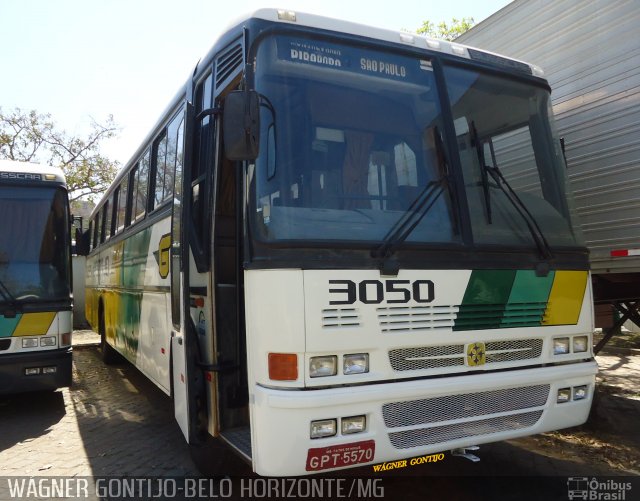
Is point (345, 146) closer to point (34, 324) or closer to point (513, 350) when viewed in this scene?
point (513, 350)

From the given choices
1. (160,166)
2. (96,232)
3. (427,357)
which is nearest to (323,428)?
(427,357)

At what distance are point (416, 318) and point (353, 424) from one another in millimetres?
738

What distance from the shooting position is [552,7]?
19.9ft

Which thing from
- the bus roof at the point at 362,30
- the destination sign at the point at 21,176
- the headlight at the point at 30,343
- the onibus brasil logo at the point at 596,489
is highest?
the bus roof at the point at 362,30

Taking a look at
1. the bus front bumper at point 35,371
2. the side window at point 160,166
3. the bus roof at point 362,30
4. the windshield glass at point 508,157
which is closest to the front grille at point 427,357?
the windshield glass at point 508,157

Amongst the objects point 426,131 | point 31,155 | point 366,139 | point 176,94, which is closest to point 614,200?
point 426,131

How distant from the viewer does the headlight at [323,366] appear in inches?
128

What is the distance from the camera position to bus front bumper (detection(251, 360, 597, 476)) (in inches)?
125

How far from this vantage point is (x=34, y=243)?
278 inches

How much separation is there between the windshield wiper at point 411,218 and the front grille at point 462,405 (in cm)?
82

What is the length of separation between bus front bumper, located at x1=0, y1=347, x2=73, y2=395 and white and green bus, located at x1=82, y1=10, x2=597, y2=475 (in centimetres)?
314

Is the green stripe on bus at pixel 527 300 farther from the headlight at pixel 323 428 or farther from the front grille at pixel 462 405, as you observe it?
the headlight at pixel 323 428

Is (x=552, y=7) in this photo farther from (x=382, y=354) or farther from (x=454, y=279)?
(x=382, y=354)

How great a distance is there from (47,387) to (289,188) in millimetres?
5057
